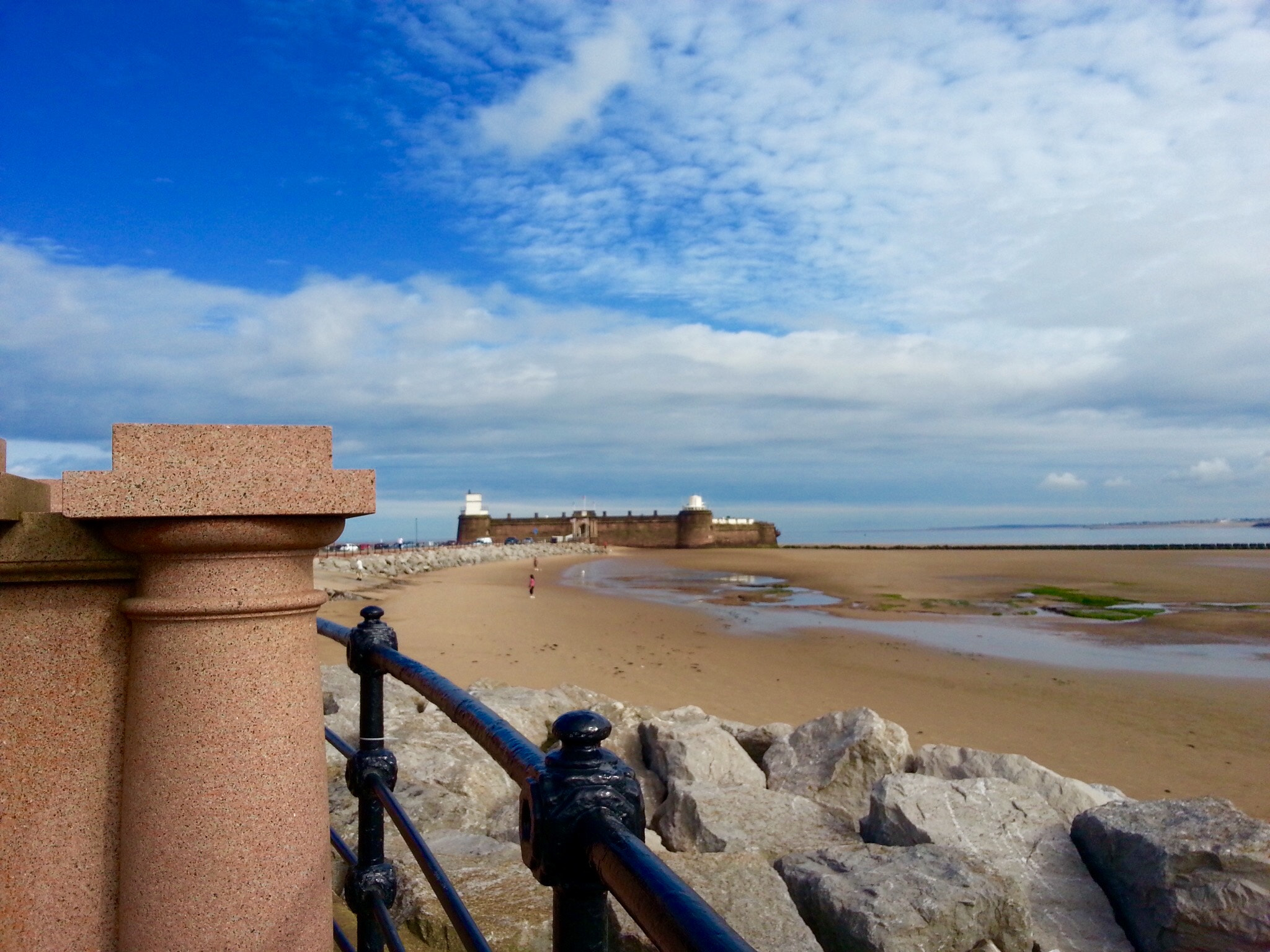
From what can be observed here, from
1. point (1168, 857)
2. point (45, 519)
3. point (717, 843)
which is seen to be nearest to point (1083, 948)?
point (1168, 857)

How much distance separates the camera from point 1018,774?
528 centimetres

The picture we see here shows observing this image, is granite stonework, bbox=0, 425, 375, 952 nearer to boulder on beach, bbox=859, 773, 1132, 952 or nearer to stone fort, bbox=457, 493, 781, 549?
boulder on beach, bbox=859, 773, 1132, 952

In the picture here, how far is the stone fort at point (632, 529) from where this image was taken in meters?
65.2

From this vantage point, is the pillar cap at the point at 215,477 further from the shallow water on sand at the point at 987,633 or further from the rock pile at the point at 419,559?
the rock pile at the point at 419,559

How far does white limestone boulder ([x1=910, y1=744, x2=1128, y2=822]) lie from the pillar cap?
13.7 feet

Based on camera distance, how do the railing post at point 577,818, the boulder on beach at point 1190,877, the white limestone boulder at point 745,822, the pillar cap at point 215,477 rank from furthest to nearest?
1. the white limestone boulder at point 745,822
2. the boulder on beach at point 1190,877
3. the pillar cap at point 215,477
4. the railing post at point 577,818

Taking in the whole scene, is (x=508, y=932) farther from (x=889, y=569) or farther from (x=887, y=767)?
(x=889, y=569)

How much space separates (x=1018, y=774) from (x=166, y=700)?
4.96 metres

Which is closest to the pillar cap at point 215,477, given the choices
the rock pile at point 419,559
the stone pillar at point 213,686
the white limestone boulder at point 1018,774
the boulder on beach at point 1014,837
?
the stone pillar at point 213,686

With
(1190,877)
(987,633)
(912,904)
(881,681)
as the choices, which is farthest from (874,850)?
(987,633)

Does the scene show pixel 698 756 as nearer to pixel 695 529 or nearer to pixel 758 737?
pixel 758 737

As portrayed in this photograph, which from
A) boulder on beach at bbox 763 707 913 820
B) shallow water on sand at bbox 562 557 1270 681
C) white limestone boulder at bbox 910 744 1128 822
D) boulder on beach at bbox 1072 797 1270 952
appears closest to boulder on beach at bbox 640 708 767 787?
boulder on beach at bbox 763 707 913 820

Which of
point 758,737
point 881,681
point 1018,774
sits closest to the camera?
point 1018,774

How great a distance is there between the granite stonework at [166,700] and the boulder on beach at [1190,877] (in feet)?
11.1
